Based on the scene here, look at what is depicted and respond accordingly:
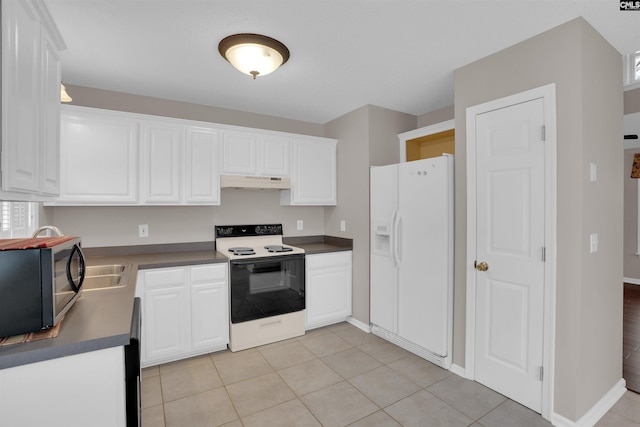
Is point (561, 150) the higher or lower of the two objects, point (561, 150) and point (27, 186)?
the higher

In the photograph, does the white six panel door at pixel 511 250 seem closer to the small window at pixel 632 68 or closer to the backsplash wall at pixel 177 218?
the small window at pixel 632 68

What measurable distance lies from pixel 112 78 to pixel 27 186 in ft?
6.27

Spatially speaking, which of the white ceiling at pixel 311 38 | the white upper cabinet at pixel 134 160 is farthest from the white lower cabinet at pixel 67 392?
the white upper cabinet at pixel 134 160

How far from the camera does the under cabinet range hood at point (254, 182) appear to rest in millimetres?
3170

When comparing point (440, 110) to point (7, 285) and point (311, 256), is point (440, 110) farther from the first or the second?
point (7, 285)

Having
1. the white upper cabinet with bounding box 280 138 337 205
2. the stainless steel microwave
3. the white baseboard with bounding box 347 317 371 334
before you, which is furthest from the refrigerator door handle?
the stainless steel microwave

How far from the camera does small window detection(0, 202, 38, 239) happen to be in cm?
179

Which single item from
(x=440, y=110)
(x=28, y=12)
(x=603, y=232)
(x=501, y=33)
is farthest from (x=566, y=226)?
(x=28, y=12)

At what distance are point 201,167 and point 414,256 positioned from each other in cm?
224

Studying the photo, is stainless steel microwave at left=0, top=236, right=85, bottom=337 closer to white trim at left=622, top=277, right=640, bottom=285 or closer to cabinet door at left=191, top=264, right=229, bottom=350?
cabinet door at left=191, top=264, right=229, bottom=350

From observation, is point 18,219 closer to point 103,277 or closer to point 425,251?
point 103,277

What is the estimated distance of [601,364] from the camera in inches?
82.7

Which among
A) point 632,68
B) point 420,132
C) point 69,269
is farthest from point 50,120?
point 632,68

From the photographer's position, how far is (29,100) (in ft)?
4.11
